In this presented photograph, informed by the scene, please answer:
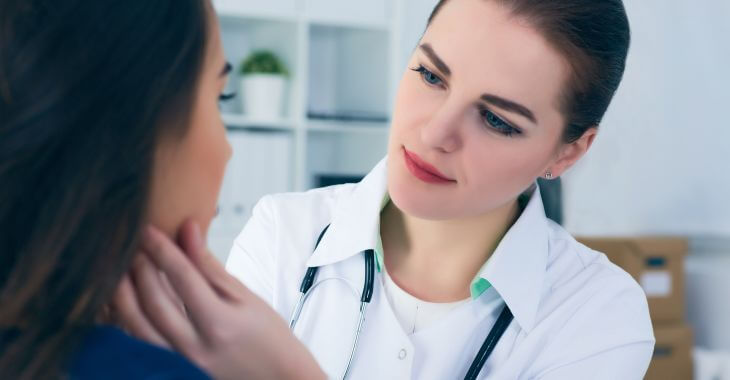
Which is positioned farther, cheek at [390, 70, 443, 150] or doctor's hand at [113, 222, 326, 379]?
cheek at [390, 70, 443, 150]

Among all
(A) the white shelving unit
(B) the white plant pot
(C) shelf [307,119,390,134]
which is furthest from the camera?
(C) shelf [307,119,390,134]

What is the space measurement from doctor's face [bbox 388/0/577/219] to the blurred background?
1.84 metres

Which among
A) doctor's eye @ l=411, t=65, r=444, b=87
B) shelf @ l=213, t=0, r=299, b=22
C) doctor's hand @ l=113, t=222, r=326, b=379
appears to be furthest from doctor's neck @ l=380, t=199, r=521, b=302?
shelf @ l=213, t=0, r=299, b=22

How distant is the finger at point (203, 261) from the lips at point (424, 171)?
484 mm

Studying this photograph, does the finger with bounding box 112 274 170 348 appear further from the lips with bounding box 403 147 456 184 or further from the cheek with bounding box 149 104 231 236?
the lips with bounding box 403 147 456 184

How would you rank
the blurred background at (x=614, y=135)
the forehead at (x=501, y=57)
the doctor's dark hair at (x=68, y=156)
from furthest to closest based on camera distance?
the blurred background at (x=614, y=135) → the forehead at (x=501, y=57) → the doctor's dark hair at (x=68, y=156)

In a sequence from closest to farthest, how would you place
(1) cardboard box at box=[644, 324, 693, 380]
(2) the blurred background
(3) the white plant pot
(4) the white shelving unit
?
(1) cardboard box at box=[644, 324, 693, 380] < (2) the blurred background < (4) the white shelving unit < (3) the white plant pot

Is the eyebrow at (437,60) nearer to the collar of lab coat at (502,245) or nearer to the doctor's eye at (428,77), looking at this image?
the doctor's eye at (428,77)

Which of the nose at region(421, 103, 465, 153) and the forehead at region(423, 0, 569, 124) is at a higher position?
the forehead at region(423, 0, 569, 124)

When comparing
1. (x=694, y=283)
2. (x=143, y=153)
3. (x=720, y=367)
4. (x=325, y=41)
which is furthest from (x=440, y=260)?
(x=325, y=41)

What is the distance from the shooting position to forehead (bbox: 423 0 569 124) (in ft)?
4.12

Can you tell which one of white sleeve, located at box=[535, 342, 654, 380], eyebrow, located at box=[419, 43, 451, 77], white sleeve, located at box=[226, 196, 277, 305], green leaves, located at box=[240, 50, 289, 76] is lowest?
green leaves, located at box=[240, 50, 289, 76]

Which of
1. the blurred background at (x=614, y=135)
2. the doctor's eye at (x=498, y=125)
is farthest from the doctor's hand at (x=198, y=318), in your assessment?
the blurred background at (x=614, y=135)

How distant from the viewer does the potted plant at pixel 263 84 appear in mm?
3422
